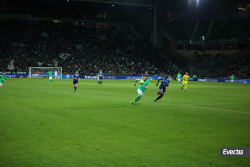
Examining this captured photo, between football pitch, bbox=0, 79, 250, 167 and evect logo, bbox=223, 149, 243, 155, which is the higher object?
evect logo, bbox=223, 149, 243, 155

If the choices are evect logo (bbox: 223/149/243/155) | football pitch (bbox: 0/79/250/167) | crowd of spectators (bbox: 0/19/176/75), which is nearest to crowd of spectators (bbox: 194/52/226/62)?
crowd of spectators (bbox: 0/19/176/75)

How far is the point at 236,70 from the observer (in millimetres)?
59719

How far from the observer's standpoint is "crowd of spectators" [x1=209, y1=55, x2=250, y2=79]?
57344mm

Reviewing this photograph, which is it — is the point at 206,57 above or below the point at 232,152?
above

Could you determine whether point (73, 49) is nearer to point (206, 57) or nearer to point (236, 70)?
point (206, 57)

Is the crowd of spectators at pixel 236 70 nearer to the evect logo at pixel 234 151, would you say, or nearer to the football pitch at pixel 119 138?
the football pitch at pixel 119 138

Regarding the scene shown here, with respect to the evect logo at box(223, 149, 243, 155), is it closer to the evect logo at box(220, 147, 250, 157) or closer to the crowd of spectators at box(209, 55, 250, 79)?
the evect logo at box(220, 147, 250, 157)

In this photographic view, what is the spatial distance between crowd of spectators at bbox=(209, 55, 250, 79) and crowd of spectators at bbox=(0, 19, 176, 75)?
11970 mm

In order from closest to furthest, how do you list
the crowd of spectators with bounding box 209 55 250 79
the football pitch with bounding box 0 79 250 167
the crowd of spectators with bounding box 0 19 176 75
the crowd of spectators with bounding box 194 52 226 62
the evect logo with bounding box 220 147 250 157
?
the football pitch with bounding box 0 79 250 167 → the evect logo with bounding box 220 147 250 157 → the crowd of spectators with bounding box 209 55 250 79 → the crowd of spectators with bounding box 0 19 176 75 → the crowd of spectators with bounding box 194 52 226 62

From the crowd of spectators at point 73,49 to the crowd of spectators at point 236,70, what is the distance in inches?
471

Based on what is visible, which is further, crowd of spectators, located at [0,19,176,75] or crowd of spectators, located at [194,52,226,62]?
crowd of spectators, located at [194,52,226,62]

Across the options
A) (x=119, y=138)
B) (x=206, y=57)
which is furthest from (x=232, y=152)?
(x=206, y=57)

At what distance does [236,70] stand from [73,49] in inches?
1453

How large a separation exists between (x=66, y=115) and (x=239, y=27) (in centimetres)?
6401
